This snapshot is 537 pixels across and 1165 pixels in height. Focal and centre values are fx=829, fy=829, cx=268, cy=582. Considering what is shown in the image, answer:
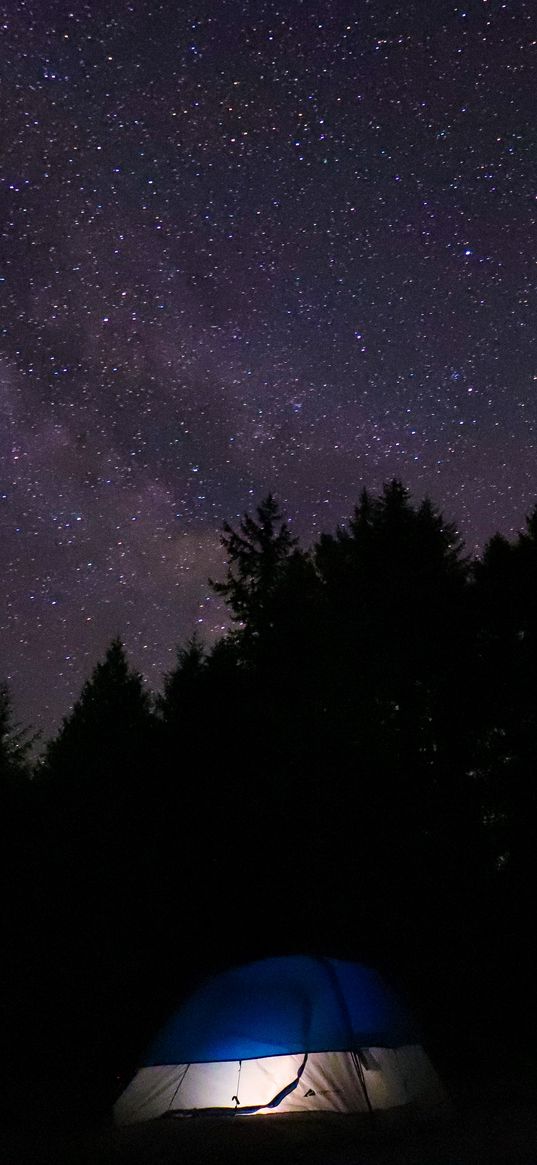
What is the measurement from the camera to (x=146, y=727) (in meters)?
20.2

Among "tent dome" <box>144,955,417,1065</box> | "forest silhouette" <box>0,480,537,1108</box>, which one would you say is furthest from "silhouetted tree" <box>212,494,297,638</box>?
"tent dome" <box>144,955,417,1065</box>

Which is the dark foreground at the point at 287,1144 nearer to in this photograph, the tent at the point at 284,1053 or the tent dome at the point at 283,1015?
the tent at the point at 284,1053

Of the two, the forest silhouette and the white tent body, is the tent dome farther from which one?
the forest silhouette

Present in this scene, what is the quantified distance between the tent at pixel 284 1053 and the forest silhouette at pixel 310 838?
10.7ft

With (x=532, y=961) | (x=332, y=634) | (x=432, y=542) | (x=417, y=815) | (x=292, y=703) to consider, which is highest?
(x=432, y=542)

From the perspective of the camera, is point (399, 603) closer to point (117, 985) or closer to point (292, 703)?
point (292, 703)

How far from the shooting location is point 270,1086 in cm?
768

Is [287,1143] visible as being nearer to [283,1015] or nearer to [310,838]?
[283,1015]

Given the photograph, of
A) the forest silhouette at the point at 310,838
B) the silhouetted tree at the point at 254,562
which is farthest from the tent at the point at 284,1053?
the silhouetted tree at the point at 254,562

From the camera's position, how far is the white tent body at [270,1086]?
24.9 feet

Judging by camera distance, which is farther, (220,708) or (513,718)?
(513,718)

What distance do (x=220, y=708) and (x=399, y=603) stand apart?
34.3 feet

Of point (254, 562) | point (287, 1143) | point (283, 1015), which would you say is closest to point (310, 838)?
point (283, 1015)

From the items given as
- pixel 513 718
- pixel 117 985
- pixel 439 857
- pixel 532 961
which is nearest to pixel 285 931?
pixel 117 985
